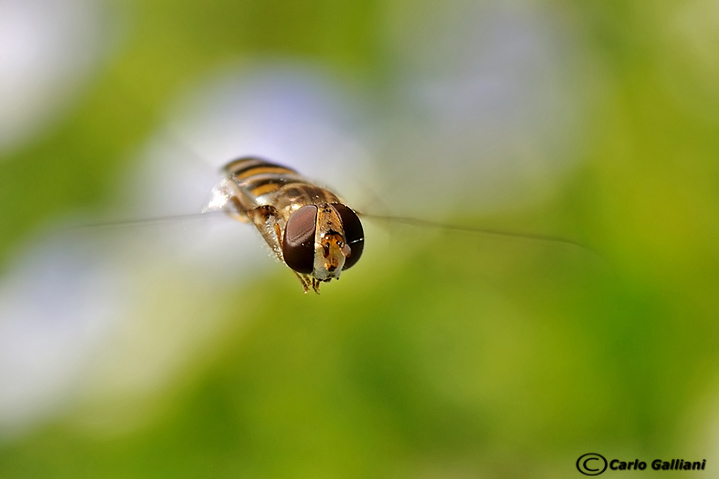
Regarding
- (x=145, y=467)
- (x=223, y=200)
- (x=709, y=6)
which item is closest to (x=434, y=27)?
(x=709, y=6)

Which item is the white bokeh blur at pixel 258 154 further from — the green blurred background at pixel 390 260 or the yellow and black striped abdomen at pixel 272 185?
the yellow and black striped abdomen at pixel 272 185

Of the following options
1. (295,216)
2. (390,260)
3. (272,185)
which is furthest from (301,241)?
(390,260)

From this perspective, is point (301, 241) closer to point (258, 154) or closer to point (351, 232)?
point (351, 232)

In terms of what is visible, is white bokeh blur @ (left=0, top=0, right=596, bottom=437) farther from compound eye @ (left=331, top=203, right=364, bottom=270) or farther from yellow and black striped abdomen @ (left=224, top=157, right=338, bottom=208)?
compound eye @ (left=331, top=203, right=364, bottom=270)

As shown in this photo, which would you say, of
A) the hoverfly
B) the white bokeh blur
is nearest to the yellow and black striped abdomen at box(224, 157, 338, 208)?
the hoverfly

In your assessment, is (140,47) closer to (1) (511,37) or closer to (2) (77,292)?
(2) (77,292)

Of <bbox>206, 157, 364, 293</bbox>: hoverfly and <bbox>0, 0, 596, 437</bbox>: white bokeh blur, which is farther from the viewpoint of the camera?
<bbox>0, 0, 596, 437</bbox>: white bokeh blur
